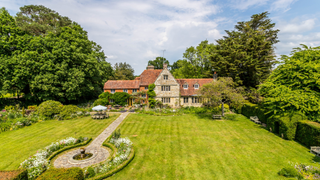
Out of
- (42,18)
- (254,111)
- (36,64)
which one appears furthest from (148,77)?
(42,18)

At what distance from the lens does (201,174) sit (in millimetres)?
11641

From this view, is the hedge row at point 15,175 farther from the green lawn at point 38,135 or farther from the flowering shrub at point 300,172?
the flowering shrub at point 300,172

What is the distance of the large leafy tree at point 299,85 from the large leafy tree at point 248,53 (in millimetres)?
13218

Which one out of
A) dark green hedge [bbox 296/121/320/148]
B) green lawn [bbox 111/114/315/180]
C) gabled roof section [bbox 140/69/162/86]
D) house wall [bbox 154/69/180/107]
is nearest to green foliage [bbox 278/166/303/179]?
green lawn [bbox 111/114/315/180]

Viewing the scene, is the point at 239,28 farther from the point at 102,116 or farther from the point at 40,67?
the point at 40,67

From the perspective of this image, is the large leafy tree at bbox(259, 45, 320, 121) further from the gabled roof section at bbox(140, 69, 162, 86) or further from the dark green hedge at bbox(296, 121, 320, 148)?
the gabled roof section at bbox(140, 69, 162, 86)

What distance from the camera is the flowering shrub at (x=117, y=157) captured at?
38.2ft

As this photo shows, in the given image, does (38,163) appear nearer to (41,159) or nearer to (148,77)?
(41,159)

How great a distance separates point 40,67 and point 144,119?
23582 millimetres

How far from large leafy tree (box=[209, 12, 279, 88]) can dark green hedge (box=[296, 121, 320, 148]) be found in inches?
744

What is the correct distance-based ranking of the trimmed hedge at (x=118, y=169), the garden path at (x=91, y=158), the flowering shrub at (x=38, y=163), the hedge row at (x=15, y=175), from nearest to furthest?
the hedge row at (x=15, y=175)
the trimmed hedge at (x=118, y=169)
the flowering shrub at (x=38, y=163)
the garden path at (x=91, y=158)

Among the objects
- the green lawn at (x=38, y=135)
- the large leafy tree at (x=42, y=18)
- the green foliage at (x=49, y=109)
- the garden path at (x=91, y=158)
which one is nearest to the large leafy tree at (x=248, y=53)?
the green lawn at (x=38, y=135)

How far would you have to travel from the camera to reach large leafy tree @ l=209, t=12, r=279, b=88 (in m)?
33.3

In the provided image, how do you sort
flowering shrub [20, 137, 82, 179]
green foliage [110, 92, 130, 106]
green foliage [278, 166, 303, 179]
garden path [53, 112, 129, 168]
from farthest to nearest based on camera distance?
green foliage [110, 92, 130, 106], garden path [53, 112, 129, 168], flowering shrub [20, 137, 82, 179], green foliage [278, 166, 303, 179]
